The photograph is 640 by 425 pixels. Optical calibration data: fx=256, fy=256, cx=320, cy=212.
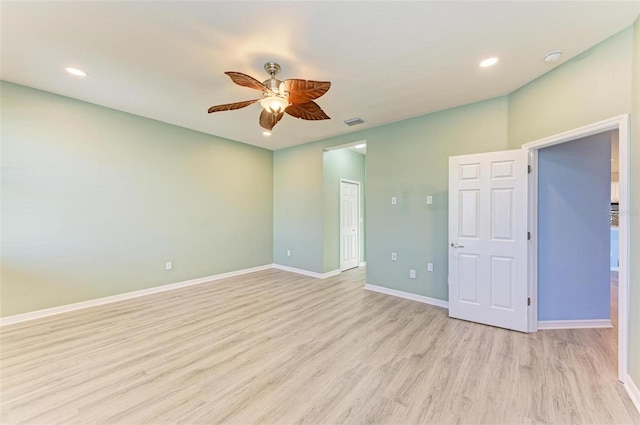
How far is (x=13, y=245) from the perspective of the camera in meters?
3.01

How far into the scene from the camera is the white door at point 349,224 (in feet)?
19.0

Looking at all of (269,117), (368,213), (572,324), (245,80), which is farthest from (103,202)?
(572,324)

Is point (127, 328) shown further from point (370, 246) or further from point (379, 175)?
point (379, 175)

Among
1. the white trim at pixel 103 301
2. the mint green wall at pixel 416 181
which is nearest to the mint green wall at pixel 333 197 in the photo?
the mint green wall at pixel 416 181

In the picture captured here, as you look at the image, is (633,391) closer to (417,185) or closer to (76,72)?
(417,185)

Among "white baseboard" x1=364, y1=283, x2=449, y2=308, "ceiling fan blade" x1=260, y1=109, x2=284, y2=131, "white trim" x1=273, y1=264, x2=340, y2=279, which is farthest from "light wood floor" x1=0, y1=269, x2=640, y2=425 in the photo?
"ceiling fan blade" x1=260, y1=109, x2=284, y2=131

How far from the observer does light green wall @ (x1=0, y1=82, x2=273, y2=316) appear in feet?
10.0

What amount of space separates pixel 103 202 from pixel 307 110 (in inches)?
129

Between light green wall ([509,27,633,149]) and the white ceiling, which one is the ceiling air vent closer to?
the white ceiling

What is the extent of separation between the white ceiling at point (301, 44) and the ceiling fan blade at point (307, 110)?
356 millimetres

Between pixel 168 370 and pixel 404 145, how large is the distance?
4008mm

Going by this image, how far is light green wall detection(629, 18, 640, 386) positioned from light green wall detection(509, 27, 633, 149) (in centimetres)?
7

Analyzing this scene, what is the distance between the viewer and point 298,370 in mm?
2174

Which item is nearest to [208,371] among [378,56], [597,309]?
[378,56]
